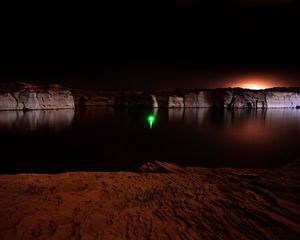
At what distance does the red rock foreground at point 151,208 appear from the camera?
11.0 feet

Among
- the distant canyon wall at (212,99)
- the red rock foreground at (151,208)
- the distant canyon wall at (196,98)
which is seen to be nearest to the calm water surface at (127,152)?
the red rock foreground at (151,208)

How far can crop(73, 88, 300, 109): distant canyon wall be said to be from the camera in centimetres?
5542

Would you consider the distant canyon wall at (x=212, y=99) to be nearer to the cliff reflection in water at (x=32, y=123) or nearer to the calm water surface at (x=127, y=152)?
the cliff reflection in water at (x=32, y=123)

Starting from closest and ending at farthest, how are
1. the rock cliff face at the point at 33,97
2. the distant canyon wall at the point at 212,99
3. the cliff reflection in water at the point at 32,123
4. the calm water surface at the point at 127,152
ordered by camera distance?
the calm water surface at the point at 127,152, the cliff reflection in water at the point at 32,123, the rock cliff face at the point at 33,97, the distant canyon wall at the point at 212,99

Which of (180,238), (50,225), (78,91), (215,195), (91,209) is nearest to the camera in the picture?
(180,238)

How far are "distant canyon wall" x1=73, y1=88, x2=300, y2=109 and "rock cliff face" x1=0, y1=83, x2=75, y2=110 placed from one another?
54.4 feet

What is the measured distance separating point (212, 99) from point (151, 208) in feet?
191

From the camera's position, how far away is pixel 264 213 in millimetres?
3740

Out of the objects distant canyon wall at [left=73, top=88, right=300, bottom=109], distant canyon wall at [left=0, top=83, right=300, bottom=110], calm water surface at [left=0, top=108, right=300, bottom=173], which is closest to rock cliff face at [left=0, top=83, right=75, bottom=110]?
distant canyon wall at [left=0, top=83, right=300, bottom=110]

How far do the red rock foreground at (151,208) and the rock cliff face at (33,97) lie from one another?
34.5m

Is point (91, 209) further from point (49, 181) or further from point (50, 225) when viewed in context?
point (49, 181)

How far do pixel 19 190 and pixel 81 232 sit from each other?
99.6 inches

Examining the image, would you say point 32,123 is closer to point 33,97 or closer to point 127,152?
point 127,152

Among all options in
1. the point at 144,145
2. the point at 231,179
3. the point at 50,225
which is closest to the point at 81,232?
the point at 50,225
